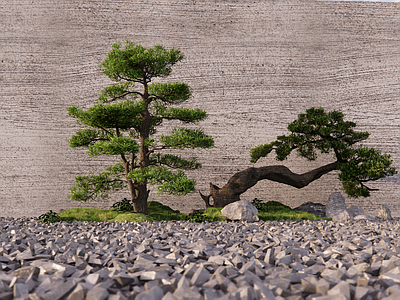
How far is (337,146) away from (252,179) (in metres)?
1.10

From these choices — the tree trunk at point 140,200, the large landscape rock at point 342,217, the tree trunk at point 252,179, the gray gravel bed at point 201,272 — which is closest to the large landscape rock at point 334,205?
the large landscape rock at point 342,217

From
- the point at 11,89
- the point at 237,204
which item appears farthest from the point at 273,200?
the point at 11,89

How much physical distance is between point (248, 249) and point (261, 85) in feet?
9.85

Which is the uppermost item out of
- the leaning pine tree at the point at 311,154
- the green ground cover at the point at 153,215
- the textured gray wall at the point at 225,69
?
the textured gray wall at the point at 225,69

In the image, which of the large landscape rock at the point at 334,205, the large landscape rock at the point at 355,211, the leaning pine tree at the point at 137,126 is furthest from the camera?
the large landscape rock at the point at 355,211

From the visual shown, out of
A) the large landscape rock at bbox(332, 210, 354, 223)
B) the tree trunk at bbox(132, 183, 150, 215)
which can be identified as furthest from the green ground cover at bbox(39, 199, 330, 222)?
the large landscape rock at bbox(332, 210, 354, 223)

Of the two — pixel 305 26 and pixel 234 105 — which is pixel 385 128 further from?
pixel 234 105

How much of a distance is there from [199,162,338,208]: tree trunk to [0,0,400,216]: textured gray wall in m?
0.32

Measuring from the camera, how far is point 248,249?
4.48ft

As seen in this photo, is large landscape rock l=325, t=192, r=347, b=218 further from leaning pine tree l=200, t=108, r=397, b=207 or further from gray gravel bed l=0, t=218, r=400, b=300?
gray gravel bed l=0, t=218, r=400, b=300

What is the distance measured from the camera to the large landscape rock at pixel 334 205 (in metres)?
3.28

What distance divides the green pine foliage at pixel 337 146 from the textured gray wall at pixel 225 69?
424 mm

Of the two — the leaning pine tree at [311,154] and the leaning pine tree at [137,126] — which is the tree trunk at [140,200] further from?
the leaning pine tree at [311,154]

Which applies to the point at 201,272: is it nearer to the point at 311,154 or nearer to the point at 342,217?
the point at 342,217
